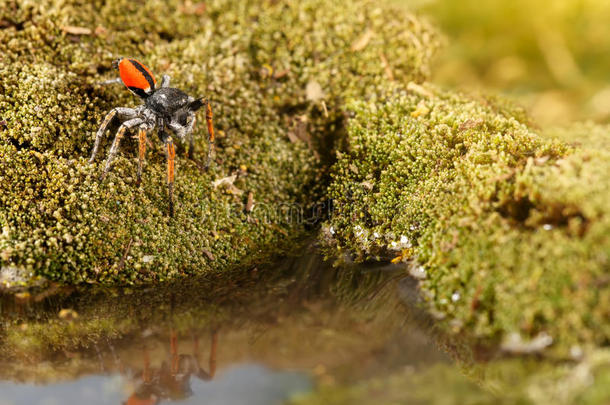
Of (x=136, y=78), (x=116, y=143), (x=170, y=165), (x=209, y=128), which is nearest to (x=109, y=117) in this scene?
(x=116, y=143)

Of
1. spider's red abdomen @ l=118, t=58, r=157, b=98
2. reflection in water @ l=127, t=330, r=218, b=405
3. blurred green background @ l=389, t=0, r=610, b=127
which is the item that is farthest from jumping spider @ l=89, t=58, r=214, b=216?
blurred green background @ l=389, t=0, r=610, b=127

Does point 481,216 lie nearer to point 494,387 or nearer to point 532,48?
point 494,387

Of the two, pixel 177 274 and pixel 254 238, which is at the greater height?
pixel 254 238

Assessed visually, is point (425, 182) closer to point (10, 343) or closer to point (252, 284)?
point (252, 284)

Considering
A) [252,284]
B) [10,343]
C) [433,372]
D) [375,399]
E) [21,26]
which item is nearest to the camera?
[375,399]

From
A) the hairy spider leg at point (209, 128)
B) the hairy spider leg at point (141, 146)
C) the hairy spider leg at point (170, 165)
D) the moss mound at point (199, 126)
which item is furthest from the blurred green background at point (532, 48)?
the hairy spider leg at point (141, 146)

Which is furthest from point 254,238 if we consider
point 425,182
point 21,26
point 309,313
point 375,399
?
point 21,26
